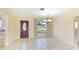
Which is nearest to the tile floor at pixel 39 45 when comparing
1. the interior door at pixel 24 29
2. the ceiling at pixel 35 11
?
the interior door at pixel 24 29

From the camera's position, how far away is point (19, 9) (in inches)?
97.9

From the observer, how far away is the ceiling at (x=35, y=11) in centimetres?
251

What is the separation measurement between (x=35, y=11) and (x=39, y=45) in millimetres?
734

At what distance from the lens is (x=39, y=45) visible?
2.78 meters

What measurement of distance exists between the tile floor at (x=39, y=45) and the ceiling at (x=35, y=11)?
56 centimetres

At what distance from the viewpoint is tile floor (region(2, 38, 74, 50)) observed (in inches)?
104

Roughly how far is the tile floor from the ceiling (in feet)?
1.84

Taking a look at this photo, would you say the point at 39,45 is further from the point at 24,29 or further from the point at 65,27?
the point at 65,27

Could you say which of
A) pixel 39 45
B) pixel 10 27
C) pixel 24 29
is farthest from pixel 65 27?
pixel 10 27

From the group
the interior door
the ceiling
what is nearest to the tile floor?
the interior door

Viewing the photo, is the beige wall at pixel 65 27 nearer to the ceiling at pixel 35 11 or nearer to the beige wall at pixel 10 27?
the ceiling at pixel 35 11

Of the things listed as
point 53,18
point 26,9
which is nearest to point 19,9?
point 26,9
